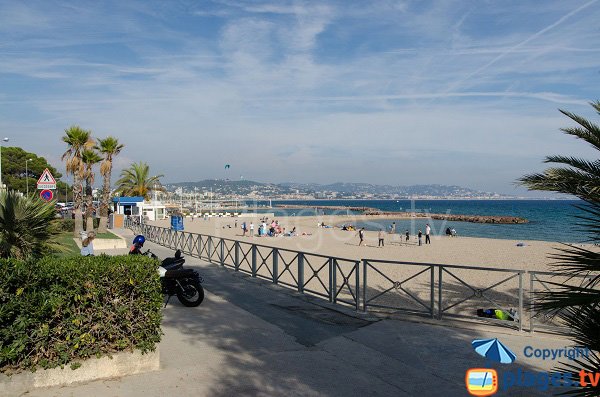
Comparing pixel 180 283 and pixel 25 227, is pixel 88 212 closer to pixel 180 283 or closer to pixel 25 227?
pixel 180 283

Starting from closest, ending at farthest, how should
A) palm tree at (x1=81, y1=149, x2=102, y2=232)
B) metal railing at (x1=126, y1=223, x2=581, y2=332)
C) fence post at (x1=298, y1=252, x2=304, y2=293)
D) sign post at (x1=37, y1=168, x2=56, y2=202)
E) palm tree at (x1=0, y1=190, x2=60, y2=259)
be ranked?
1. palm tree at (x1=0, y1=190, x2=60, y2=259)
2. metal railing at (x1=126, y1=223, x2=581, y2=332)
3. fence post at (x1=298, y1=252, x2=304, y2=293)
4. sign post at (x1=37, y1=168, x2=56, y2=202)
5. palm tree at (x1=81, y1=149, x2=102, y2=232)

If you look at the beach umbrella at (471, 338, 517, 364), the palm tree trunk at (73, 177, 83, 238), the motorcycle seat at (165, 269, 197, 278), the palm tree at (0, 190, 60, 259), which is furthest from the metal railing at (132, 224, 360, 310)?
the palm tree at (0, 190, 60, 259)

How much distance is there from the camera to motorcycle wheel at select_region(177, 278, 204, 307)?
9117 mm

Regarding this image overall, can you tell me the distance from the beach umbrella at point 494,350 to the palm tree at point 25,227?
6.60 m

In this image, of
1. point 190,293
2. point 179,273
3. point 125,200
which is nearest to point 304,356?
point 190,293

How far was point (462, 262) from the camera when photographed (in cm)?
2370

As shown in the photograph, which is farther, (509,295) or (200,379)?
(509,295)

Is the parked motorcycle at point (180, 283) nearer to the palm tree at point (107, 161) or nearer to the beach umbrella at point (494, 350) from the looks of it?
the beach umbrella at point (494, 350)

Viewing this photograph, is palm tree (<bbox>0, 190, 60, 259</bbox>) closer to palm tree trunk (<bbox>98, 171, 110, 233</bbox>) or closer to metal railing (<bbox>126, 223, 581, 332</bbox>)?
metal railing (<bbox>126, 223, 581, 332</bbox>)

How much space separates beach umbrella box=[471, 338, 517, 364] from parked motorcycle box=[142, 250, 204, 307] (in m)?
5.07

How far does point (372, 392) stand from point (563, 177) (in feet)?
9.65

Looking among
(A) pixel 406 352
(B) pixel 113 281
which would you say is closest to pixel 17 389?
(B) pixel 113 281

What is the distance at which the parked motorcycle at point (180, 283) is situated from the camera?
909 cm

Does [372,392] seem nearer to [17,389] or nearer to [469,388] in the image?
[469,388]
